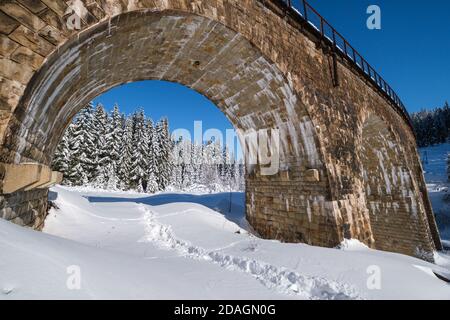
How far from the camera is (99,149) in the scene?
3112 cm

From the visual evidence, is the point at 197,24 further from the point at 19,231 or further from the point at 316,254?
the point at 316,254

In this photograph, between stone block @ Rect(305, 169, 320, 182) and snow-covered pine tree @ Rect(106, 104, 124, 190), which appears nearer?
stone block @ Rect(305, 169, 320, 182)

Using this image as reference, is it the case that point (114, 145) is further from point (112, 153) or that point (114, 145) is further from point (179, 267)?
point (179, 267)

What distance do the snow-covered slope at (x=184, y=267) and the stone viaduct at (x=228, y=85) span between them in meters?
1.17

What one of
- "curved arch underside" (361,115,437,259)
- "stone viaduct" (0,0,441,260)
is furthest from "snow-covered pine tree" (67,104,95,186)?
"curved arch underside" (361,115,437,259)

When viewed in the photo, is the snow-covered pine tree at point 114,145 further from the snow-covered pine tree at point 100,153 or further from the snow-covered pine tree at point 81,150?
the snow-covered pine tree at point 81,150

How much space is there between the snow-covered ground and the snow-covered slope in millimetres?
18451

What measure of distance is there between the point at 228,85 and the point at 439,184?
159ft

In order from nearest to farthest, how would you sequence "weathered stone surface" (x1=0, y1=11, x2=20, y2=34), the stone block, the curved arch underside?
"weathered stone surface" (x1=0, y1=11, x2=20, y2=34)
the stone block
the curved arch underside

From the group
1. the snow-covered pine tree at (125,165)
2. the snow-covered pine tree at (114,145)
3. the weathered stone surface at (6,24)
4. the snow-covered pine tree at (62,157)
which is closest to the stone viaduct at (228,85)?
the weathered stone surface at (6,24)

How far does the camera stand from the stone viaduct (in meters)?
2.77

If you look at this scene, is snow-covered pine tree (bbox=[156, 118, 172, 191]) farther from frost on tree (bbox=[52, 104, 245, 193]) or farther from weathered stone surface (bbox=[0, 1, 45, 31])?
weathered stone surface (bbox=[0, 1, 45, 31])

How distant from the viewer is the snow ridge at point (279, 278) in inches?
120
